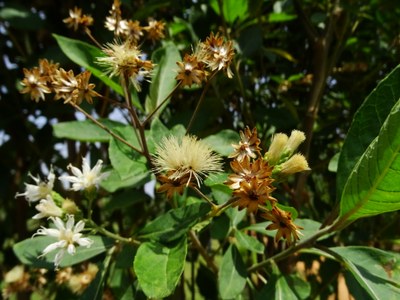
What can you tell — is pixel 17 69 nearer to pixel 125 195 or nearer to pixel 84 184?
pixel 125 195

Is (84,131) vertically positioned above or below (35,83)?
below

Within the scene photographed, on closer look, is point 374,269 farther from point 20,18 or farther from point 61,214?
point 20,18

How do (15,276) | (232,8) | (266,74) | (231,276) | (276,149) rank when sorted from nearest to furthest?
1. (276,149)
2. (231,276)
3. (232,8)
4. (15,276)
5. (266,74)

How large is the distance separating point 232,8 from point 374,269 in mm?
707

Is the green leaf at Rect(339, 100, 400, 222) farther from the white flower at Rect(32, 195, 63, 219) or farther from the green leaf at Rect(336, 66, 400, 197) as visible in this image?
the white flower at Rect(32, 195, 63, 219)

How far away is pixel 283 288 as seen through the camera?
2.96ft

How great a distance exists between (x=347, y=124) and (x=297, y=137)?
32.6 inches

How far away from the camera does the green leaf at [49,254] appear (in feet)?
2.95

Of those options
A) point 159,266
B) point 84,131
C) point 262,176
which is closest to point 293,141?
point 262,176

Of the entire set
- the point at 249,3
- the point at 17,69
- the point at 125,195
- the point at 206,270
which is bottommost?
the point at 206,270

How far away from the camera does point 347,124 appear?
1458 mm

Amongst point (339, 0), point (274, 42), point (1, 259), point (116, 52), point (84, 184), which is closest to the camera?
point (116, 52)

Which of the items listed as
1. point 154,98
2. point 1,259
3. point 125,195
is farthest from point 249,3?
point 1,259

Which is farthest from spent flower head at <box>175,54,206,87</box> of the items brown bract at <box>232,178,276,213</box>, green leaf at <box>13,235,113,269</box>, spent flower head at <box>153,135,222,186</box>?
green leaf at <box>13,235,113,269</box>
